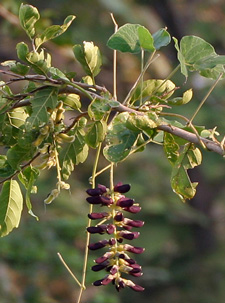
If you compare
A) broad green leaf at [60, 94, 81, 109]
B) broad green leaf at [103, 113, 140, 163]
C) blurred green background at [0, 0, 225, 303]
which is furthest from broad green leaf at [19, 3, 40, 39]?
blurred green background at [0, 0, 225, 303]

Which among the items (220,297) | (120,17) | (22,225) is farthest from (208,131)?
(220,297)

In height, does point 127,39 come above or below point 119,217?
above

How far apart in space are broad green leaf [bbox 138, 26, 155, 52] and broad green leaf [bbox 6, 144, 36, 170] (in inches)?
11.9

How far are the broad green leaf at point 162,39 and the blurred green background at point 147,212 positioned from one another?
136 inches

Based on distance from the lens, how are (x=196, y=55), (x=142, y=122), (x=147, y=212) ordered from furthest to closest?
(x=147, y=212)
(x=196, y=55)
(x=142, y=122)

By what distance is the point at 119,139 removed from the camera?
1.69 m

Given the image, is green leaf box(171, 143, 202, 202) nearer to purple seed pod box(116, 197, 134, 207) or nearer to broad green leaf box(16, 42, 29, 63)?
purple seed pod box(116, 197, 134, 207)

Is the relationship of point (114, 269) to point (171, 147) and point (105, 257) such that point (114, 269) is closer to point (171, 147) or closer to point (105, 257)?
point (105, 257)

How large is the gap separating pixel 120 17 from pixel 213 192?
4.45 m

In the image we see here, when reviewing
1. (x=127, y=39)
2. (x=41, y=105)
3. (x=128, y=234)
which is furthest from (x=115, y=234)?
(x=127, y=39)

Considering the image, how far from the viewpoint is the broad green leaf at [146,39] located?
5.75 ft

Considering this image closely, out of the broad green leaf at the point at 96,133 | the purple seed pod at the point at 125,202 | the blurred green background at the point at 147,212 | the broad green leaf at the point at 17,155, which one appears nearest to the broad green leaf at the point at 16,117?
the broad green leaf at the point at 17,155

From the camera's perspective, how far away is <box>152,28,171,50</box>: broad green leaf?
179 centimetres

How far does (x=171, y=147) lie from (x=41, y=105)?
272 mm
